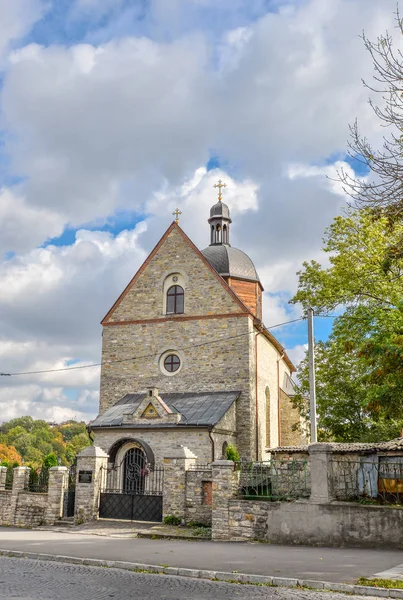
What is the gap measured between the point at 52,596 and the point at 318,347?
20.1 meters

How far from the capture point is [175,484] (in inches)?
669

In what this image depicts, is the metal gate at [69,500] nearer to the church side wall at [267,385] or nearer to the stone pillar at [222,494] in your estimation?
the stone pillar at [222,494]

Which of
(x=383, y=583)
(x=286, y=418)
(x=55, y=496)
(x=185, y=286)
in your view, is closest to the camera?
(x=383, y=583)

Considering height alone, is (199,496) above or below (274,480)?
below

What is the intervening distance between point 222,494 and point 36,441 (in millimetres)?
94694

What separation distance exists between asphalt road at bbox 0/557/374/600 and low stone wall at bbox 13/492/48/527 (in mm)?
8743

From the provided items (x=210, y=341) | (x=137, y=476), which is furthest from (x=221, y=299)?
(x=137, y=476)

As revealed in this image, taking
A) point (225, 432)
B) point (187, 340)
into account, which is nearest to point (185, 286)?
point (187, 340)

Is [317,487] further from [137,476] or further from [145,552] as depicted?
[137,476]

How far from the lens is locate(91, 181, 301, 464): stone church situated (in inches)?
862

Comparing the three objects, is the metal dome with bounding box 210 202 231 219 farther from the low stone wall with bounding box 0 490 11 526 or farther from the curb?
the curb

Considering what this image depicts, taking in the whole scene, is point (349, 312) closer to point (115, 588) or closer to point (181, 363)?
point (181, 363)

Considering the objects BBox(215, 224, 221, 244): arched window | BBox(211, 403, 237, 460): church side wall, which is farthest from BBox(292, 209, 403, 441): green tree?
BBox(215, 224, 221, 244): arched window

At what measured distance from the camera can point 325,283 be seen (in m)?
25.4
